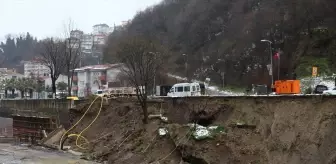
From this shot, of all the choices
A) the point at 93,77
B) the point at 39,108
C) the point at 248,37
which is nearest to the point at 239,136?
the point at 39,108

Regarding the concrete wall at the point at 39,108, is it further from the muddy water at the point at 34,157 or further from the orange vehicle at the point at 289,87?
the orange vehicle at the point at 289,87

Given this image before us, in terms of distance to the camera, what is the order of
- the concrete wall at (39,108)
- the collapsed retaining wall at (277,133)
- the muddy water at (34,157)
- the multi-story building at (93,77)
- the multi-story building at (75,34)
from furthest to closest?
1. the multi-story building at (93,77)
2. the multi-story building at (75,34)
3. the concrete wall at (39,108)
4. the muddy water at (34,157)
5. the collapsed retaining wall at (277,133)

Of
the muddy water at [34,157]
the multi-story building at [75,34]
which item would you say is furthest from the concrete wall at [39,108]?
the multi-story building at [75,34]

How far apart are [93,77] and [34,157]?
3119 inches

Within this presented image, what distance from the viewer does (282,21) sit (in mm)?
69688

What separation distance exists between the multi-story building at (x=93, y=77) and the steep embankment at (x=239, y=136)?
Result: 7444cm

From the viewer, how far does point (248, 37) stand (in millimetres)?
77938

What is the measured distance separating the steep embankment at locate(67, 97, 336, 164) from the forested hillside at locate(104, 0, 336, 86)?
3207 cm

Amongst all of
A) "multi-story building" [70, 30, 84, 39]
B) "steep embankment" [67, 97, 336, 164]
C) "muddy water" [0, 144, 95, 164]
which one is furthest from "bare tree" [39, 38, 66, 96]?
"steep embankment" [67, 97, 336, 164]

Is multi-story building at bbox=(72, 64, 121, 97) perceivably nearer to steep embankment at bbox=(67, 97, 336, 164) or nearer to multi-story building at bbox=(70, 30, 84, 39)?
multi-story building at bbox=(70, 30, 84, 39)

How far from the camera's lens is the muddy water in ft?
97.1

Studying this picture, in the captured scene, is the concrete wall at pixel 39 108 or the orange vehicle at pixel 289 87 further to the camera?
the concrete wall at pixel 39 108

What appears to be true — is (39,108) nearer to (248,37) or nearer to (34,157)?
(34,157)

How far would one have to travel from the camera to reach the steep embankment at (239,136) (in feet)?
66.5
